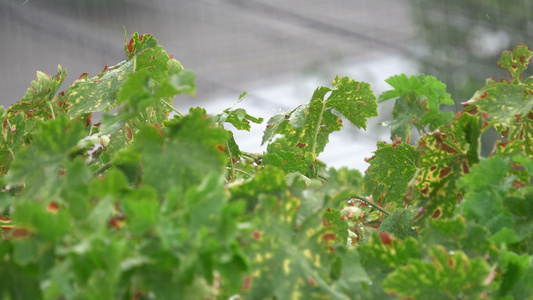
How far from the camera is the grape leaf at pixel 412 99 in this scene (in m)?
0.38

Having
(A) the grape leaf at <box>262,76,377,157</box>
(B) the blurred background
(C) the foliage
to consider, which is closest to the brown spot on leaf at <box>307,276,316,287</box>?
(C) the foliage

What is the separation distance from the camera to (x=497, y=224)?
0.21 metres

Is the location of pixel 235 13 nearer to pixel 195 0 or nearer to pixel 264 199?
pixel 195 0

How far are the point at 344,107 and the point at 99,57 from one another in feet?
11.7

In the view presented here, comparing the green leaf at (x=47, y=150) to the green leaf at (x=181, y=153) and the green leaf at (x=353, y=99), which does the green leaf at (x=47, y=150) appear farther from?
the green leaf at (x=353, y=99)

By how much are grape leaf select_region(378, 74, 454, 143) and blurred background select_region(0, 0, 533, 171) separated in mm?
3208

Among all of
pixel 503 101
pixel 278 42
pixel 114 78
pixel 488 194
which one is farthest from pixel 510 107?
pixel 278 42

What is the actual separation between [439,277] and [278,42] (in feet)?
13.6

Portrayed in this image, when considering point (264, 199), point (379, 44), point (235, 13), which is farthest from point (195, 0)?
point (264, 199)

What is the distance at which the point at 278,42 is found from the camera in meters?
4.25

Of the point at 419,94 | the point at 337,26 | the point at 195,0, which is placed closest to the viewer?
the point at 419,94

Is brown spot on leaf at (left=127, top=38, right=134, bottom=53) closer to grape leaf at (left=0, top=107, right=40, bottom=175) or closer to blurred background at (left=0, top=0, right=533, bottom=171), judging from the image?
grape leaf at (left=0, top=107, right=40, bottom=175)

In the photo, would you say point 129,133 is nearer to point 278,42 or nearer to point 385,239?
point 385,239

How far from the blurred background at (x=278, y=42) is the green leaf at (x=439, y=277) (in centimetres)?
343
